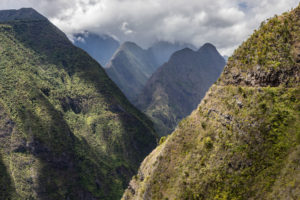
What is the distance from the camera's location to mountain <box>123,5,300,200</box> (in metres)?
41.5

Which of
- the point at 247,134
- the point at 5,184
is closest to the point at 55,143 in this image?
the point at 5,184

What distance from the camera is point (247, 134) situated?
46406mm

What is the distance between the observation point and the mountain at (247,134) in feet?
136

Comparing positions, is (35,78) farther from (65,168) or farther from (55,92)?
(65,168)

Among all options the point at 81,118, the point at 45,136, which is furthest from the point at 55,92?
the point at 45,136

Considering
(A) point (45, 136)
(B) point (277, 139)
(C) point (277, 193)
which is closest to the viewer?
(C) point (277, 193)

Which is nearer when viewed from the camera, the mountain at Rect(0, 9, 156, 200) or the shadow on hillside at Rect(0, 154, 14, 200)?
the shadow on hillside at Rect(0, 154, 14, 200)

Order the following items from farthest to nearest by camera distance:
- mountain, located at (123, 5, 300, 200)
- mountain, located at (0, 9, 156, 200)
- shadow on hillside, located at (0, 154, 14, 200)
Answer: mountain, located at (0, 9, 156, 200), shadow on hillside, located at (0, 154, 14, 200), mountain, located at (123, 5, 300, 200)

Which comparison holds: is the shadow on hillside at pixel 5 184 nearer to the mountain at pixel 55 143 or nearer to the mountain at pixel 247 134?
the mountain at pixel 55 143

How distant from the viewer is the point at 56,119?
522 feet

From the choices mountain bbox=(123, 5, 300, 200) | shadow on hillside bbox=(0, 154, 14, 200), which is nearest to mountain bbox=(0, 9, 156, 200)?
shadow on hillside bbox=(0, 154, 14, 200)

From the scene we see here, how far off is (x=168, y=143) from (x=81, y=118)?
5687 inches

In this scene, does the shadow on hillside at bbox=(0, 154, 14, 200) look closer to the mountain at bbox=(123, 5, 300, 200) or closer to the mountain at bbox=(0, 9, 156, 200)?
the mountain at bbox=(0, 9, 156, 200)

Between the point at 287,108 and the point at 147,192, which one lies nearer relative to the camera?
the point at 287,108
